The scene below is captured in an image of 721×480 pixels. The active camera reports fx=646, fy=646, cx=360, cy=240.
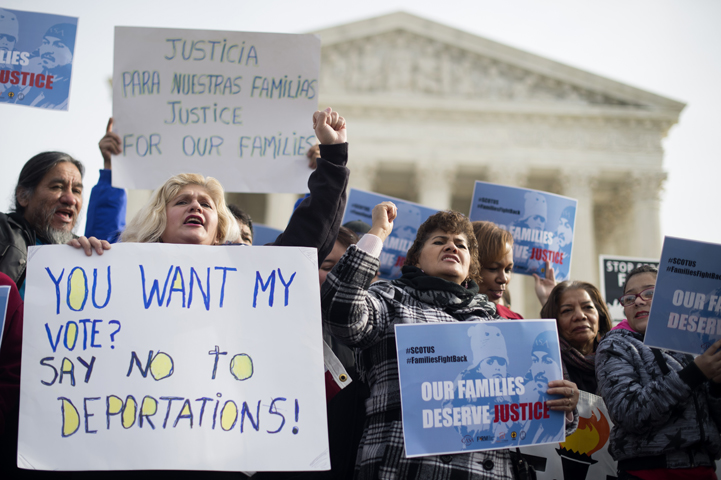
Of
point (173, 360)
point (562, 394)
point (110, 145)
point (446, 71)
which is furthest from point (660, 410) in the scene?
point (446, 71)

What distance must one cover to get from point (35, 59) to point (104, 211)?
126cm

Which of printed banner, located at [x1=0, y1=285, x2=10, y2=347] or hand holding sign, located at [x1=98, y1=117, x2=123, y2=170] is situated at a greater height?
hand holding sign, located at [x1=98, y1=117, x2=123, y2=170]

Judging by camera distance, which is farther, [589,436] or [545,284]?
[545,284]

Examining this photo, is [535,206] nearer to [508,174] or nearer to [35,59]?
[35,59]

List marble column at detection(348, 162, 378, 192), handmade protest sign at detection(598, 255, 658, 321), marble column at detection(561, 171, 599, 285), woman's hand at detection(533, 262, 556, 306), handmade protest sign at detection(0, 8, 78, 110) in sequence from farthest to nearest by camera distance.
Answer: marble column at detection(348, 162, 378, 192)
marble column at detection(561, 171, 599, 285)
handmade protest sign at detection(598, 255, 658, 321)
woman's hand at detection(533, 262, 556, 306)
handmade protest sign at detection(0, 8, 78, 110)

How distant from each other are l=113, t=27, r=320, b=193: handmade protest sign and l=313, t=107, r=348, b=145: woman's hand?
39.1 inches

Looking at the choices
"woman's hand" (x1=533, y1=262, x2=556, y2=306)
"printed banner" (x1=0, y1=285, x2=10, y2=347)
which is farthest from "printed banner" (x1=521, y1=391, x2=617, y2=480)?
"printed banner" (x1=0, y1=285, x2=10, y2=347)

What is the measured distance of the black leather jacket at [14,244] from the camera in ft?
11.9

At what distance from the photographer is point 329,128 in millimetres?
3156

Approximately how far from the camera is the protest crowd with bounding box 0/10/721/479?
8.95 feet

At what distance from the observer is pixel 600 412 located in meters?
3.86

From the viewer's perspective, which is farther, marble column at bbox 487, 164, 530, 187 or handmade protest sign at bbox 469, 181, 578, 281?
marble column at bbox 487, 164, 530, 187

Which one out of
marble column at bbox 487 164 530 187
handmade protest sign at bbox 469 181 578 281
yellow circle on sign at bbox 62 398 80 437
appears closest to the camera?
yellow circle on sign at bbox 62 398 80 437

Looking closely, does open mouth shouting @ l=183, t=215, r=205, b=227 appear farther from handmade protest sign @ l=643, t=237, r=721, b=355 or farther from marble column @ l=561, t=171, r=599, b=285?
marble column @ l=561, t=171, r=599, b=285
